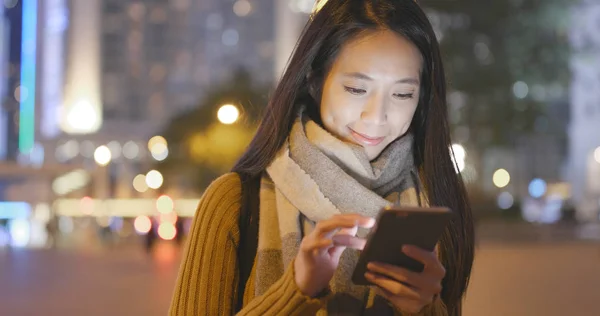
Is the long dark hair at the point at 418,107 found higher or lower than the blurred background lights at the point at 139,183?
higher

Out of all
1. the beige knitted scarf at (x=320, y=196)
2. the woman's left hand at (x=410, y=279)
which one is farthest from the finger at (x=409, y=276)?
the beige knitted scarf at (x=320, y=196)

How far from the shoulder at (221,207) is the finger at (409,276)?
0.49 meters

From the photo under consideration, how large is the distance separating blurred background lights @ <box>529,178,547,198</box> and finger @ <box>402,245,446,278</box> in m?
68.6

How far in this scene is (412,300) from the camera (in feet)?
7.21

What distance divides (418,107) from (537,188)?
2743 inches

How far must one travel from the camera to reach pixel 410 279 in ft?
7.07

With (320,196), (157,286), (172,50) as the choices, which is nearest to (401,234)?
(320,196)

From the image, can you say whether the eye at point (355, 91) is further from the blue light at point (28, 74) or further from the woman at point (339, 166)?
the blue light at point (28, 74)

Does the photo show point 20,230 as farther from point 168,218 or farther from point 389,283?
point 389,283

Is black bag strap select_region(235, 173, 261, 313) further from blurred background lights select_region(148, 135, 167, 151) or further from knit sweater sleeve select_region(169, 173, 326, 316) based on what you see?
blurred background lights select_region(148, 135, 167, 151)

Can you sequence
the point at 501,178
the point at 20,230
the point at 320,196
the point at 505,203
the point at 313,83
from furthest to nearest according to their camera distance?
the point at 501,178
the point at 505,203
the point at 20,230
the point at 313,83
the point at 320,196

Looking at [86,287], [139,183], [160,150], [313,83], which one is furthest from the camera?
[139,183]

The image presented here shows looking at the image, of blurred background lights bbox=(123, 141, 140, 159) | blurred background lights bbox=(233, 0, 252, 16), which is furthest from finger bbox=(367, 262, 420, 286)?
blurred background lights bbox=(233, 0, 252, 16)

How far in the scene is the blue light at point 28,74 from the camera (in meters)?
104
